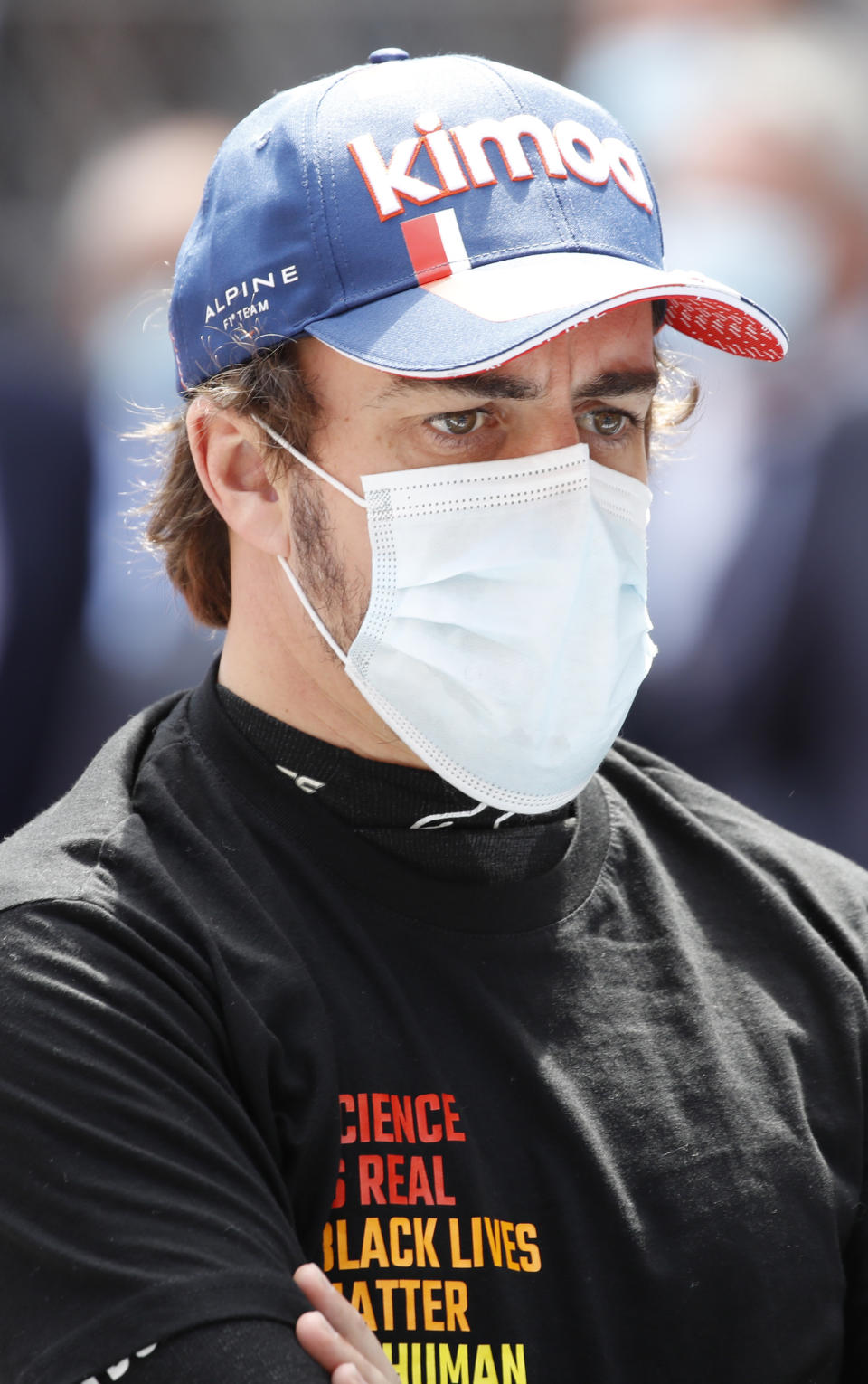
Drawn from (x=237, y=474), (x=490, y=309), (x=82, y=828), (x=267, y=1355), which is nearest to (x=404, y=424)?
(x=490, y=309)

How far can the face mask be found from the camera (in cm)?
186

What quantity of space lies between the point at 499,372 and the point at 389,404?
138 mm

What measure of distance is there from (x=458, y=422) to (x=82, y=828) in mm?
660

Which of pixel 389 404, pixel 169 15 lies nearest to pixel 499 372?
pixel 389 404

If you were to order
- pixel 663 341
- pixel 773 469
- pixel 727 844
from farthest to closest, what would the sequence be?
1. pixel 773 469
2. pixel 663 341
3. pixel 727 844

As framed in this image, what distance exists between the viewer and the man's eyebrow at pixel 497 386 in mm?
1844

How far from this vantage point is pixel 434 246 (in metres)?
1.85

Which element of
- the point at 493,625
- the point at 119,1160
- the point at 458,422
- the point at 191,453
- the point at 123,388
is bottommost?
the point at 119,1160

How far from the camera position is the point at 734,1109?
72.3 inches

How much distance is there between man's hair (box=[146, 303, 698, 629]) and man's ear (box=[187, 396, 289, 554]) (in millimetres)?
21

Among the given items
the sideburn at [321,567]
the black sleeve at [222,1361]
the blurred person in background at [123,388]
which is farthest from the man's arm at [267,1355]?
the blurred person in background at [123,388]

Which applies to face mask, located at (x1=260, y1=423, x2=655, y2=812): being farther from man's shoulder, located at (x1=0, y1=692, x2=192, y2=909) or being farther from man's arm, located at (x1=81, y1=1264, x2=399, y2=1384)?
man's arm, located at (x1=81, y1=1264, x2=399, y2=1384)

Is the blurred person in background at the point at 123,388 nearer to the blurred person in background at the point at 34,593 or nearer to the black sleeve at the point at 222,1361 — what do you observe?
the blurred person in background at the point at 34,593

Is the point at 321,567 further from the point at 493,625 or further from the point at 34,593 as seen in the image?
the point at 34,593
